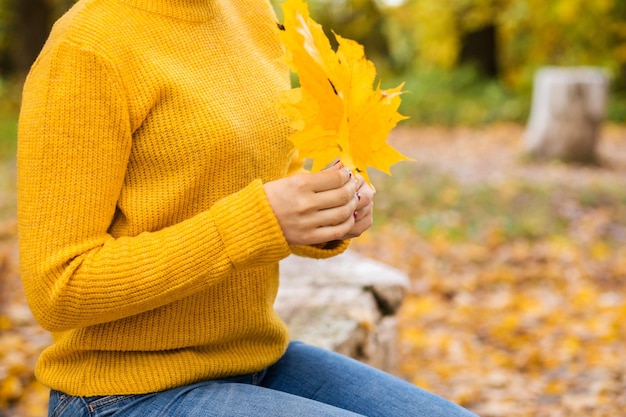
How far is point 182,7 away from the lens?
1.55 m

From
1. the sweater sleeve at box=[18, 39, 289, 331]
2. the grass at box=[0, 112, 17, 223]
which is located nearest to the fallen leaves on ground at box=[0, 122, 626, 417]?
the grass at box=[0, 112, 17, 223]

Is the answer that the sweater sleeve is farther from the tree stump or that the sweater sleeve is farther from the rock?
the tree stump

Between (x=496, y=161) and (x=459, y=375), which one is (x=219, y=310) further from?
(x=496, y=161)

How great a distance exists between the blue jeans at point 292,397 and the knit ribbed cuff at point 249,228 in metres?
0.30

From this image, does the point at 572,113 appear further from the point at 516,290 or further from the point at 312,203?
the point at 312,203

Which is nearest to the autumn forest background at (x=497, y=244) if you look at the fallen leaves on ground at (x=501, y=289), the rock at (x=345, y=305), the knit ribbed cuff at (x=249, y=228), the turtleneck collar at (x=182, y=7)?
the fallen leaves on ground at (x=501, y=289)

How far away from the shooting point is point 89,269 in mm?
1322

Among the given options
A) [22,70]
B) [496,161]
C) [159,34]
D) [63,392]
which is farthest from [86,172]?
[22,70]

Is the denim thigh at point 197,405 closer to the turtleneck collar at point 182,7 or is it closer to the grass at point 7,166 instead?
the turtleneck collar at point 182,7

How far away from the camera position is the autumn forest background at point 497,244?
362cm

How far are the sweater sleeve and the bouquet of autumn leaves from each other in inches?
6.3

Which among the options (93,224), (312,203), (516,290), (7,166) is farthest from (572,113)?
(93,224)

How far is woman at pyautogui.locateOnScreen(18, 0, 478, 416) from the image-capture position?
132 cm

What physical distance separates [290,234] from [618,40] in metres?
13.3
